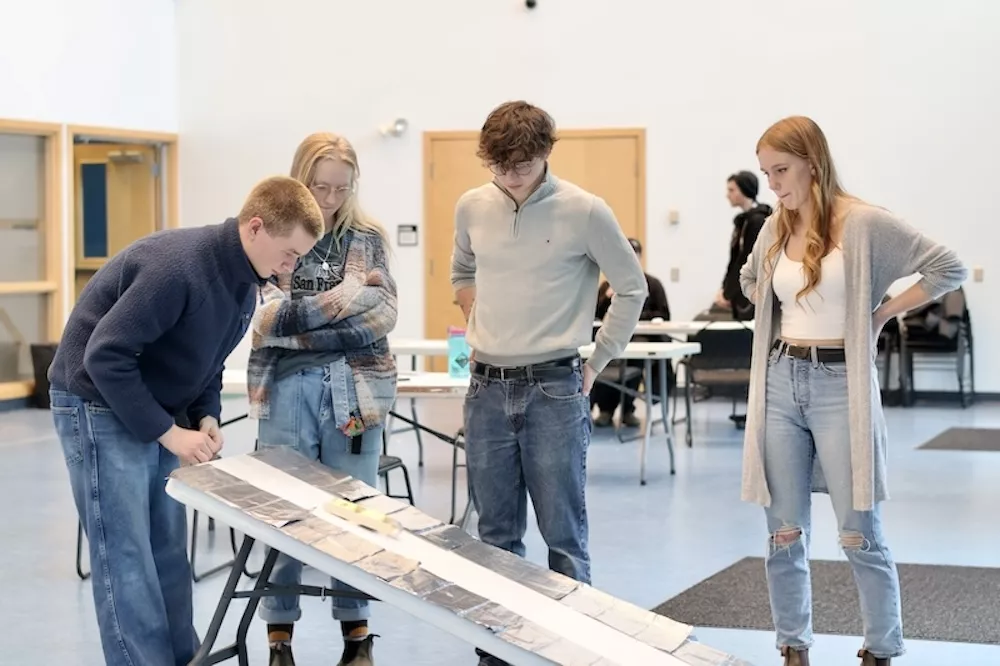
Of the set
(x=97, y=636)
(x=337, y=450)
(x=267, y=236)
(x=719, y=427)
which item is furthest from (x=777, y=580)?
(x=719, y=427)

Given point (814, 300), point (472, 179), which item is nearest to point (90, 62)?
point (472, 179)

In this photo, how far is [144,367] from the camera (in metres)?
2.97

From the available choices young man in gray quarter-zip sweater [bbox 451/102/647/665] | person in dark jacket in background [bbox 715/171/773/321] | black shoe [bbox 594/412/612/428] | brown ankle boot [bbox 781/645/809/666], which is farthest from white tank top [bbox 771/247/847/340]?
black shoe [bbox 594/412/612/428]

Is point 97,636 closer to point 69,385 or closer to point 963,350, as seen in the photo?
point 69,385

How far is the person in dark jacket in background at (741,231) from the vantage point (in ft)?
27.7

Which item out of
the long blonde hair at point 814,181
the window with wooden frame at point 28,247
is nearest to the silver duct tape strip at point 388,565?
the long blonde hair at point 814,181

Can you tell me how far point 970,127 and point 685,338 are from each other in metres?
2.85

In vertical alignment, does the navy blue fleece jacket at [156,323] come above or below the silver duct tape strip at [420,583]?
above

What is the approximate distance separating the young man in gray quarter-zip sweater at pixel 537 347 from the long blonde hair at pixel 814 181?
429 millimetres

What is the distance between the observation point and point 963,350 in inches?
404

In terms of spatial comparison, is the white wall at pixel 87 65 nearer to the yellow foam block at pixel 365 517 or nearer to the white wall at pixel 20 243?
the white wall at pixel 20 243

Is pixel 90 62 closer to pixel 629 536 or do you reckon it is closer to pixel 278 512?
pixel 629 536

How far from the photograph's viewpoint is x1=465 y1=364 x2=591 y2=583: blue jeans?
3330 millimetres

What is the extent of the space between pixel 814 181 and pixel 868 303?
330 mm
